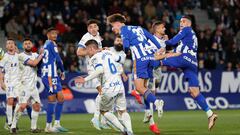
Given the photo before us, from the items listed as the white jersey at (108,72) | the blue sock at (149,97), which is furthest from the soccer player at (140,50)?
the white jersey at (108,72)

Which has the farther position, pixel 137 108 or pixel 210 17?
pixel 210 17

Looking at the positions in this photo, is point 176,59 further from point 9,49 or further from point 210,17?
point 210,17

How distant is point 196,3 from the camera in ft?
109

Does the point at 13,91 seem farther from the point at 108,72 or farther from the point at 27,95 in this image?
the point at 108,72

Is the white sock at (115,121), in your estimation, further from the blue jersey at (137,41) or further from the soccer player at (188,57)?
the soccer player at (188,57)

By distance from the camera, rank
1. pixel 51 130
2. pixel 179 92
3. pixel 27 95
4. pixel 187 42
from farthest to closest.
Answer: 1. pixel 179 92
2. pixel 27 95
3. pixel 187 42
4. pixel 51 130

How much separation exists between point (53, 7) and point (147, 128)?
1431cm

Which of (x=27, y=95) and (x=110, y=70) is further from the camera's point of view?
(x=27, y=95)

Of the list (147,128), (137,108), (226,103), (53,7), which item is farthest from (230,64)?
(147,128)

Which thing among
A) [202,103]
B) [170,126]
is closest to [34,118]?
[170,126]

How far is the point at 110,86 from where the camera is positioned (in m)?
13.2

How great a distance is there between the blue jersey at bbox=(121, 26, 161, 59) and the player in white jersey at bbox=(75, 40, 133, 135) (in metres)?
1.48

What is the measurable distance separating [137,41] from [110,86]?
2002mm

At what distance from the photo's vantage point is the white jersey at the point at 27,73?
54.1 feet
